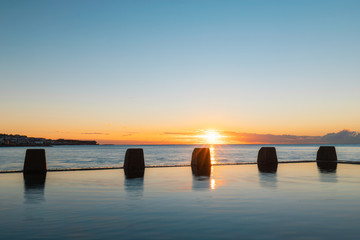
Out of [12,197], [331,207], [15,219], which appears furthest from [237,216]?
[12,197]

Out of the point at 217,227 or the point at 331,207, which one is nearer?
the point at 217,227

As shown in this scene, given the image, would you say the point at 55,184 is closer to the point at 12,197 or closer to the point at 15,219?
the point at 12,197

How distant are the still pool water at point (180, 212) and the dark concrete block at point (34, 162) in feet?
19.5

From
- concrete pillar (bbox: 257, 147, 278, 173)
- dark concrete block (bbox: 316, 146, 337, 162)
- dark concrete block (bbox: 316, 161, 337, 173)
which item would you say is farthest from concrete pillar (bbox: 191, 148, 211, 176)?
dark concrete block (bbox: 316, 146, 337, 162)

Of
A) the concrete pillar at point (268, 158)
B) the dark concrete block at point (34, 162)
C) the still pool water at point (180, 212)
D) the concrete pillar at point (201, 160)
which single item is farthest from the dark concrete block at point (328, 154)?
the dark concrete block at point (34, 162)

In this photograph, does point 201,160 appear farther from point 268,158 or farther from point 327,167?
point 327,167

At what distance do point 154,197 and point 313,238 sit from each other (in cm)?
571

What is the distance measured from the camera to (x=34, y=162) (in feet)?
63.3

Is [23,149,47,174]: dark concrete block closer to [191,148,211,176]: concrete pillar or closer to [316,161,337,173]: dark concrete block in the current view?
[191,148,211,176]: concrete pillar

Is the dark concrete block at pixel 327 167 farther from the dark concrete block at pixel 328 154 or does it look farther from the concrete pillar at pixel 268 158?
the concrete pillar at pixel 268 158

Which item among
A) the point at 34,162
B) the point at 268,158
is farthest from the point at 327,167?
the point at 34,162

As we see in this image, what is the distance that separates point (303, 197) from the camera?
10828 millimetres

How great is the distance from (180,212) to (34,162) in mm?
13701

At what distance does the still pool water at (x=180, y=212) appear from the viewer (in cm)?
664
